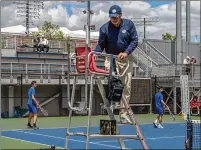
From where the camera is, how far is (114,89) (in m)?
6.27

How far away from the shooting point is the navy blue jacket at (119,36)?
6.92 metres

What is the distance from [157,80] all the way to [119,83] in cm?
3017

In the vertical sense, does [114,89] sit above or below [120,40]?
below

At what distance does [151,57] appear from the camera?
4162 cm

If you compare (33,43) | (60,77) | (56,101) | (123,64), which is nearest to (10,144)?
(123,64)

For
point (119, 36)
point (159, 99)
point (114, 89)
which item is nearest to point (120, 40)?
point (119, 36)

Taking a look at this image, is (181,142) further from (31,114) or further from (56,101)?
(56,101)

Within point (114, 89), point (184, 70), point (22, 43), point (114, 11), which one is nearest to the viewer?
point (114, 89)

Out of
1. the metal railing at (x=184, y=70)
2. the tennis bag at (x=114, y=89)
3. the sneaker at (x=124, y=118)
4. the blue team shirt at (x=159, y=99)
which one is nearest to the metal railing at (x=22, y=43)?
the metal railing at (x=184, y=70)

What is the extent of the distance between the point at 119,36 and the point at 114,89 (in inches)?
39.3

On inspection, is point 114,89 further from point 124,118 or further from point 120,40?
Result: point 120,40

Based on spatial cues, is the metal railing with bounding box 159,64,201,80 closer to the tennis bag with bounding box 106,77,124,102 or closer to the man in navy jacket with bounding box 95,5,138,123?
the man in navy jacket with bounding box 95,5,138,123

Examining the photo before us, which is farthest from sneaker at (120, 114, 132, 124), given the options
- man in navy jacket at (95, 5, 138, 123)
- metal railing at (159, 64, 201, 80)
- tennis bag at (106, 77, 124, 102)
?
metal railing at (159, 64, 201, 80)

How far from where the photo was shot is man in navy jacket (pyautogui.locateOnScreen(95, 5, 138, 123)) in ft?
22.2
